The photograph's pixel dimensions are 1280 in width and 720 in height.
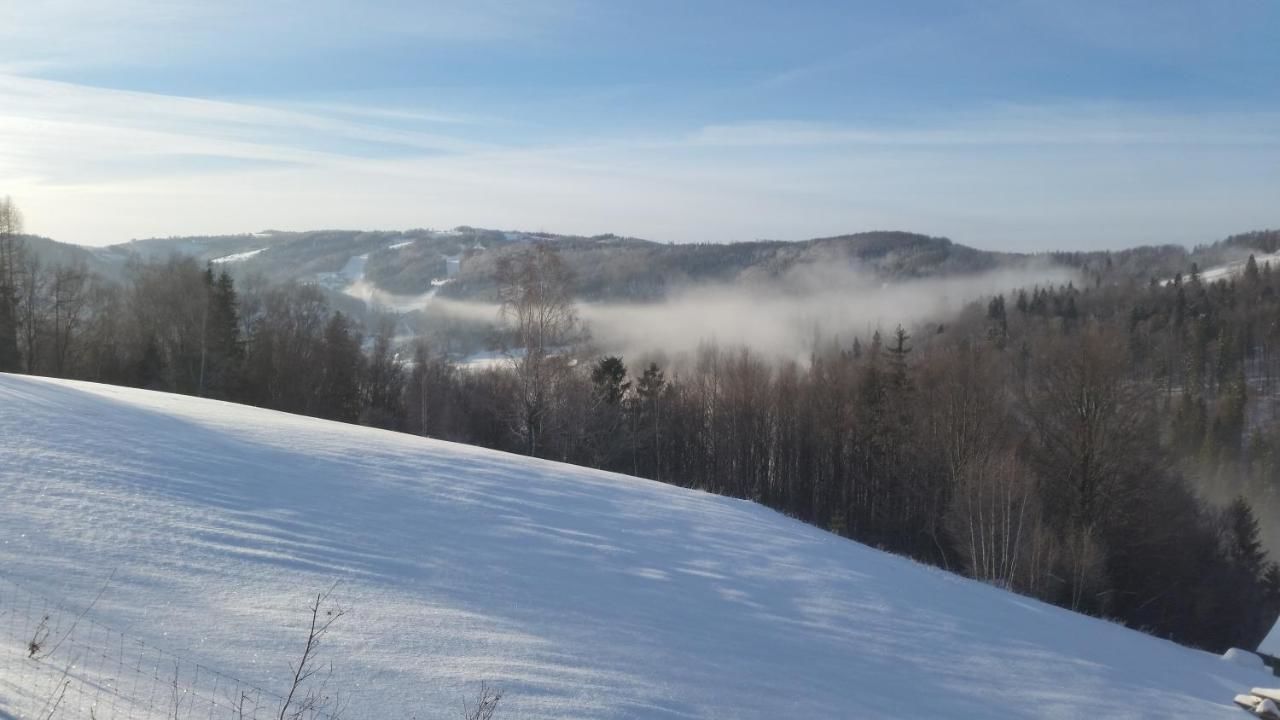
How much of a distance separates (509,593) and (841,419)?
134 ft

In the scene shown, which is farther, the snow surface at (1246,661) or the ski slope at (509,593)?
the snow surface at (1246,661)

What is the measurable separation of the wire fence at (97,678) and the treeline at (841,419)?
72.9 ft

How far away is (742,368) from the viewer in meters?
52.5

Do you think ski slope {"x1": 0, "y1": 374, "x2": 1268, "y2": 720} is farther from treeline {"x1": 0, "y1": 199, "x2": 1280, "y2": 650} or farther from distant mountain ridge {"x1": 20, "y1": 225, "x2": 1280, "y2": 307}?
distant mountain ridge {"x1": 20, "y1": 225, "x2": 1280, "y2": 307}

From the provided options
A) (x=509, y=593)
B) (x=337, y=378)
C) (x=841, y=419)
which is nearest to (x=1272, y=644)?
(x=841, y=419)

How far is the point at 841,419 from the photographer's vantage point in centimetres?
4834

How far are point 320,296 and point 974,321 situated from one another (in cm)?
7675

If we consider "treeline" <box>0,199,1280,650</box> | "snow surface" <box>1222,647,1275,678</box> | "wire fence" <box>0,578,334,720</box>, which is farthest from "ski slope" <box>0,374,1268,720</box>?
"treeline" <box>0,199,1280,650</box>

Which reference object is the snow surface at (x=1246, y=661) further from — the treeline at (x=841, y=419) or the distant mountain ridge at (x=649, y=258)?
the distant mountain ridge at (x=649, y=258)

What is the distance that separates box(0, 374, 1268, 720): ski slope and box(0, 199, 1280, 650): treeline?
1443 cm

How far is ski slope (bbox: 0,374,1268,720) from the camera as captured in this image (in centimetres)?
781

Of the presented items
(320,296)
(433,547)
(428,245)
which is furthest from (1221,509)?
(428,245)

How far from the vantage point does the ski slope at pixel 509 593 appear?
781 centimetres

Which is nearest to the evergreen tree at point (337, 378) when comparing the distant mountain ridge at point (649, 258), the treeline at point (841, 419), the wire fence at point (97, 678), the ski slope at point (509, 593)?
the treeline at point (841, 419)
